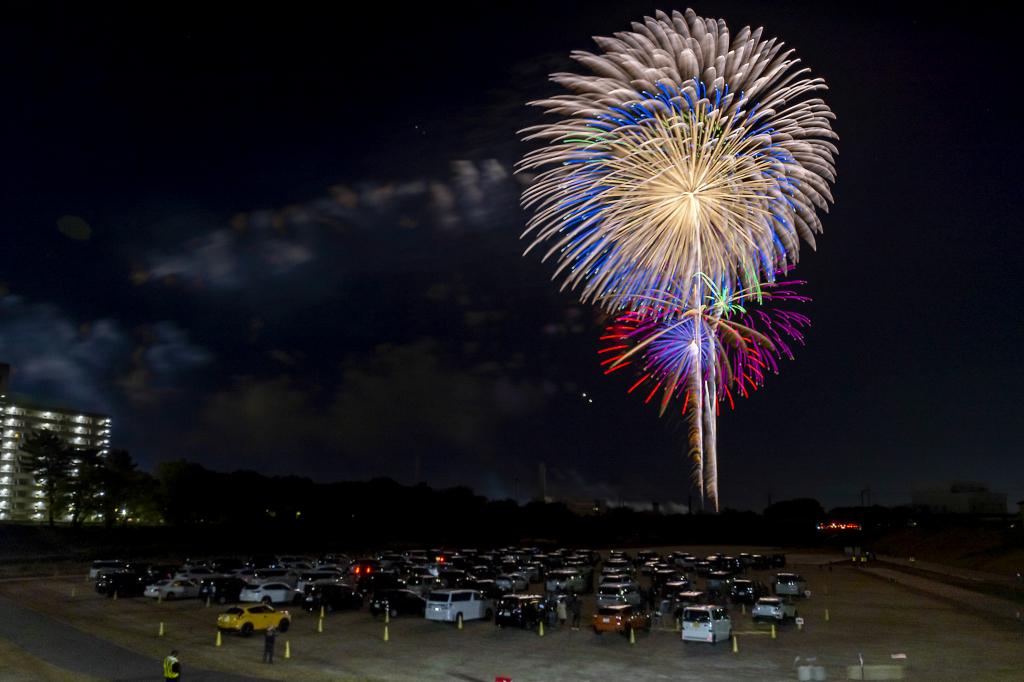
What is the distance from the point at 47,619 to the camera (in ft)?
103

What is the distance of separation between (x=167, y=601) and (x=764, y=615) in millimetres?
26835

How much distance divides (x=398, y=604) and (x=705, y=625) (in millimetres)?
13243

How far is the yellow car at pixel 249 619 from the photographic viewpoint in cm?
2806

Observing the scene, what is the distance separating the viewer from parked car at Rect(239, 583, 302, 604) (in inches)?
1412

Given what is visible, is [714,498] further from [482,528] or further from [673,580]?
[482,528]

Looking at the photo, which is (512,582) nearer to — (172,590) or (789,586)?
(789,586)

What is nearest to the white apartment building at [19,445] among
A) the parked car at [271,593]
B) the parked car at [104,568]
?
the parked car at [104,568]

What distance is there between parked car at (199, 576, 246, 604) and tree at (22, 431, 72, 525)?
6671 centimetres

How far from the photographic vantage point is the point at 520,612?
104ft

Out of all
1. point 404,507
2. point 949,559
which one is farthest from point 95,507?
point 949,559

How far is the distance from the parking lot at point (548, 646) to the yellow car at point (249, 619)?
0.40 m

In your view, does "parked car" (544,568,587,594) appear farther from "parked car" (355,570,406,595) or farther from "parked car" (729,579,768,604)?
"parked car" (729,579,768,604)

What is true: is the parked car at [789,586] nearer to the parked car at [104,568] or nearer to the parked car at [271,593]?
the parked car at [271,593]

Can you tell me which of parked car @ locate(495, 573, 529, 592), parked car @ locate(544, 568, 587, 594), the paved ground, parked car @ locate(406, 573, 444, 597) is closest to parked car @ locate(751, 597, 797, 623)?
parked car @ locate(544, 568, 587, 594)
